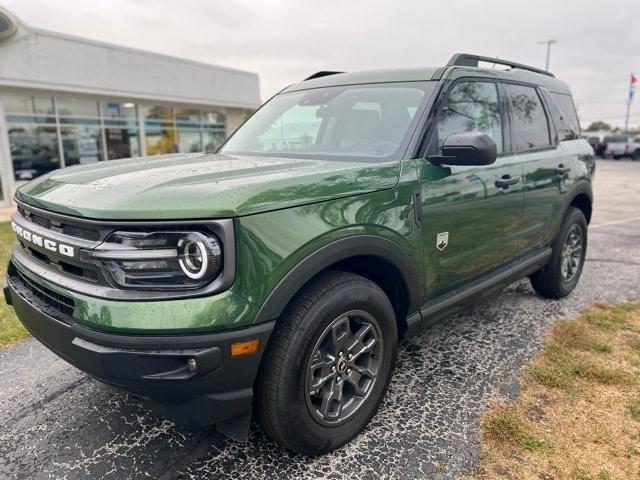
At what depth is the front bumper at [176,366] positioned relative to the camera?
1.77 m

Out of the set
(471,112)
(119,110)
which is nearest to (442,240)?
(471,112)

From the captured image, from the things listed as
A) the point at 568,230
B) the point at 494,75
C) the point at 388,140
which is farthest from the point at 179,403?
the point at 568,230

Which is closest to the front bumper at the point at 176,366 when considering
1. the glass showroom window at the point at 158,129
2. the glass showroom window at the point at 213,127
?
the glass showroom window at the point at 158,129

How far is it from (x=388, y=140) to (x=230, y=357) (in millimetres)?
1586

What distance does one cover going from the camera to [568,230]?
436cm

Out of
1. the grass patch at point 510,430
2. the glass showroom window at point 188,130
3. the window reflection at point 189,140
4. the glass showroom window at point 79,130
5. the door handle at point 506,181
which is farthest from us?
the window reflection at point 189,140

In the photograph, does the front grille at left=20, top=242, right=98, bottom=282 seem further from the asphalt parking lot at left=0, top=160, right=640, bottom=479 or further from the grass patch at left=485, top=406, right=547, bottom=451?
the grass patch at left=485, top=406, right=547, bottom=451

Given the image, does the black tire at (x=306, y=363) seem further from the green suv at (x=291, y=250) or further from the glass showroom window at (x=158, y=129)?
the glass showroom window at (x=158, y=129)

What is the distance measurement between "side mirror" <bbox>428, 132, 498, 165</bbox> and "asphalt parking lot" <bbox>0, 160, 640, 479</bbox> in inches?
55.0

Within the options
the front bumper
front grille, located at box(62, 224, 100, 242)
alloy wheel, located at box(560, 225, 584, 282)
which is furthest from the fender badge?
alloy wheel, located at box(560, 225, 584, 282)

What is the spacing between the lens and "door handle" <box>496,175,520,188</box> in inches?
126

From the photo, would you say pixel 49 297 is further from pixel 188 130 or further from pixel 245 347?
pixel 188 130

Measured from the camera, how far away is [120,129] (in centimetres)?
1512

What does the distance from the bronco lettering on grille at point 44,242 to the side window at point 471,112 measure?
201 cm
